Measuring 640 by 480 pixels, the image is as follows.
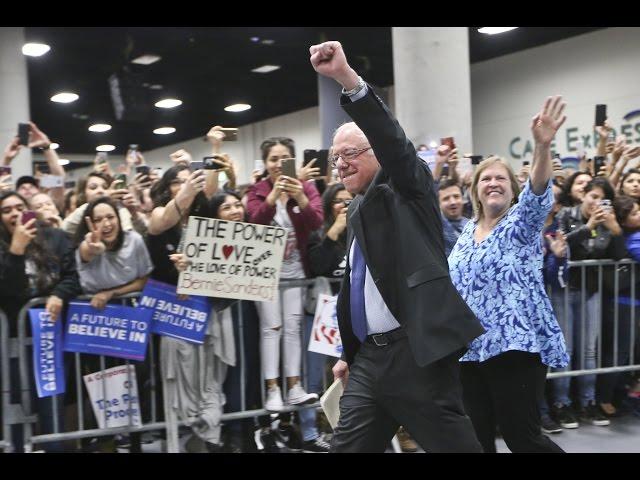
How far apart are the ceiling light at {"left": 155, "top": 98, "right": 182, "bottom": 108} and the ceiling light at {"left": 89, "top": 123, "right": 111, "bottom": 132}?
13.7ft

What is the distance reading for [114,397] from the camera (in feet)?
19.6

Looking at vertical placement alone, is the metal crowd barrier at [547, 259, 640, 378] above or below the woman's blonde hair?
below

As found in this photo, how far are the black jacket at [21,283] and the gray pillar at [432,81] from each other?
4.94 m

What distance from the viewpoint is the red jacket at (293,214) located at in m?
6.32

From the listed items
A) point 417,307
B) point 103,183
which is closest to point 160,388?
point 103,183

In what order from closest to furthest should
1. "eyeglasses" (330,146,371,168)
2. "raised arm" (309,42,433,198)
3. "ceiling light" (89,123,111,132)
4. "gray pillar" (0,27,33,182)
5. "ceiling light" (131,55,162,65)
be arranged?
"raised arm" (309,42,433,198), "eyeglasses" (330,146,371,168), "gray pillar" (0,27,33,182), "ceiling light" (131,55,162,65), "ceiling light" (89,123,111,132)

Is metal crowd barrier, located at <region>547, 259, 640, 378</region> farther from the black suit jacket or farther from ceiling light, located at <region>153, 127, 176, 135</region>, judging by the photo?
ceiling light, located at <region>153, 127, 176, 135</region>

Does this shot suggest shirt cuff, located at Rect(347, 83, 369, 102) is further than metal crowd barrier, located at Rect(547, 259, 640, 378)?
No

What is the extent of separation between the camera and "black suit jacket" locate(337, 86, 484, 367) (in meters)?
3.29

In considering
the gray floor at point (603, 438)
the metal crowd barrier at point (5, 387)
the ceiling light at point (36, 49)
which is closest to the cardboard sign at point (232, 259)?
the metal crowd barrier at point (5, 387)

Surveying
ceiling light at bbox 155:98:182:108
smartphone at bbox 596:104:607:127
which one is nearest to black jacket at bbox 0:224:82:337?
smartphone at bbox 596:104:607:127

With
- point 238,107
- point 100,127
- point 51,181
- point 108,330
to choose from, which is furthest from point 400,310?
point 100,127

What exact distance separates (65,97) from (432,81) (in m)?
14.2
